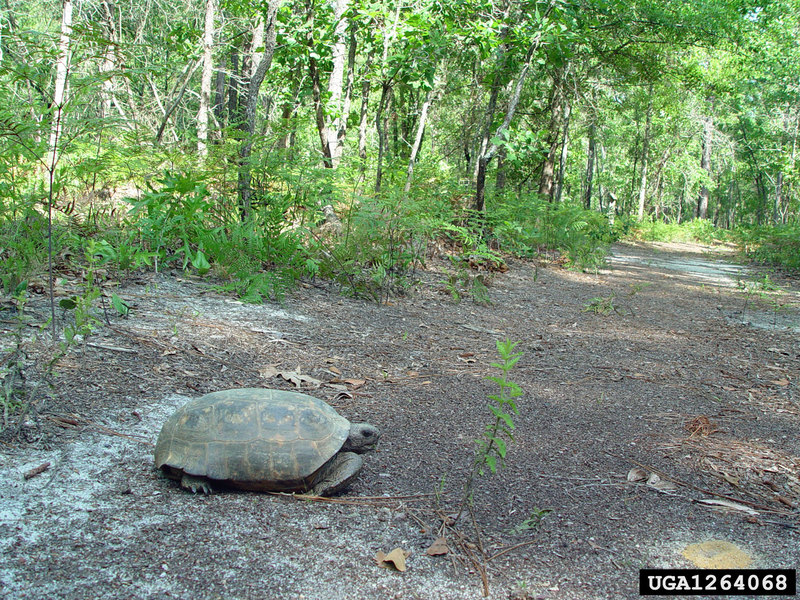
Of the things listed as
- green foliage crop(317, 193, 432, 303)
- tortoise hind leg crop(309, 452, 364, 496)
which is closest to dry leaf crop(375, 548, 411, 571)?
tortoise hind leg crop(309, 452, 364, 496)

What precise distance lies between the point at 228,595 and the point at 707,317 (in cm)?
795

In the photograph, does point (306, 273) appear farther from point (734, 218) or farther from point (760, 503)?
point (734, 218)

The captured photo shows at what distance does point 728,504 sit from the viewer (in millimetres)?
2842

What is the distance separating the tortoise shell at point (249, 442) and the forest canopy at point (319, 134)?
1747mm

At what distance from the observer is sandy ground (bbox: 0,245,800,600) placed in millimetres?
2150

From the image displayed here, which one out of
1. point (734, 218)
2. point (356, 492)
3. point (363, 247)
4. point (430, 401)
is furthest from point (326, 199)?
point (734, 218)

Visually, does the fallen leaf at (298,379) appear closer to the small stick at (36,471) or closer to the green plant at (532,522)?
the small stick at (36,471)

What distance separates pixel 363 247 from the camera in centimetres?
708

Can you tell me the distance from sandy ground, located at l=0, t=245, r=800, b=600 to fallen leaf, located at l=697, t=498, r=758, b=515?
15mm

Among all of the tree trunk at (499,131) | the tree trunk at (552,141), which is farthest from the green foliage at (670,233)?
the tree trunk at (499,131)

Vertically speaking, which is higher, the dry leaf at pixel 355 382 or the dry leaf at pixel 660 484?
the dry leaf at pixel 355 382

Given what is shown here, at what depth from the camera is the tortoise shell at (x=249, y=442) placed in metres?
2.62

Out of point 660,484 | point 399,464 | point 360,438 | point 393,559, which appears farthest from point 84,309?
point 660,484

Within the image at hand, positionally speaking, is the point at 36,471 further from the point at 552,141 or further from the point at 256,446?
the point at 552,141
